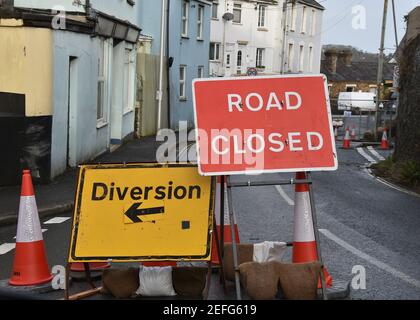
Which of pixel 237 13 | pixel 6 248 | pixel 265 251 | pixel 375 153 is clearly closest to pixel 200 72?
pixel 375 153

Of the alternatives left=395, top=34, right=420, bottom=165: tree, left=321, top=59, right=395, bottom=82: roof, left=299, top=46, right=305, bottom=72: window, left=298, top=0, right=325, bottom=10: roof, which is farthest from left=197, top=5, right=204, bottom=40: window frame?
left=321, top=59, right=395, bottom=82: roof

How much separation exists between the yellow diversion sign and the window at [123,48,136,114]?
15148mm

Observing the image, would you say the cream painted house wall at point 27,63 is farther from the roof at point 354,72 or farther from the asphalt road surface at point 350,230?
the roof at point 354,72

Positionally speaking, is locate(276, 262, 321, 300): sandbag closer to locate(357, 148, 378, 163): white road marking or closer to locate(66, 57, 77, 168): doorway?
locate(66, 57, 77, 168): doorway

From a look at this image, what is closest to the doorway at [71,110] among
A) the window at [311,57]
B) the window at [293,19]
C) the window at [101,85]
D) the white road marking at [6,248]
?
the window at [101,85]

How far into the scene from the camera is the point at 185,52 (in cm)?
3064

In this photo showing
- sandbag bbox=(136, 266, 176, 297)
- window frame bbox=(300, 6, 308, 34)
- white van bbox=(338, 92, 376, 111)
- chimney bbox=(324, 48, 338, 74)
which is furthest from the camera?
chimney bbox=(324, 48, 338, 74)

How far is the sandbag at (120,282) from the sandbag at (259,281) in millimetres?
1049

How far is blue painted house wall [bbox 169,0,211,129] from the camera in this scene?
2859 centimetres

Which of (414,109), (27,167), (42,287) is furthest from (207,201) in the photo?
(414,109)

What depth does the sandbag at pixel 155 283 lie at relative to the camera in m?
5.56

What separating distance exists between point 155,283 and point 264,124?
1727 millimetres

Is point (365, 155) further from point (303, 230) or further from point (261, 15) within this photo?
point (261, 15)
